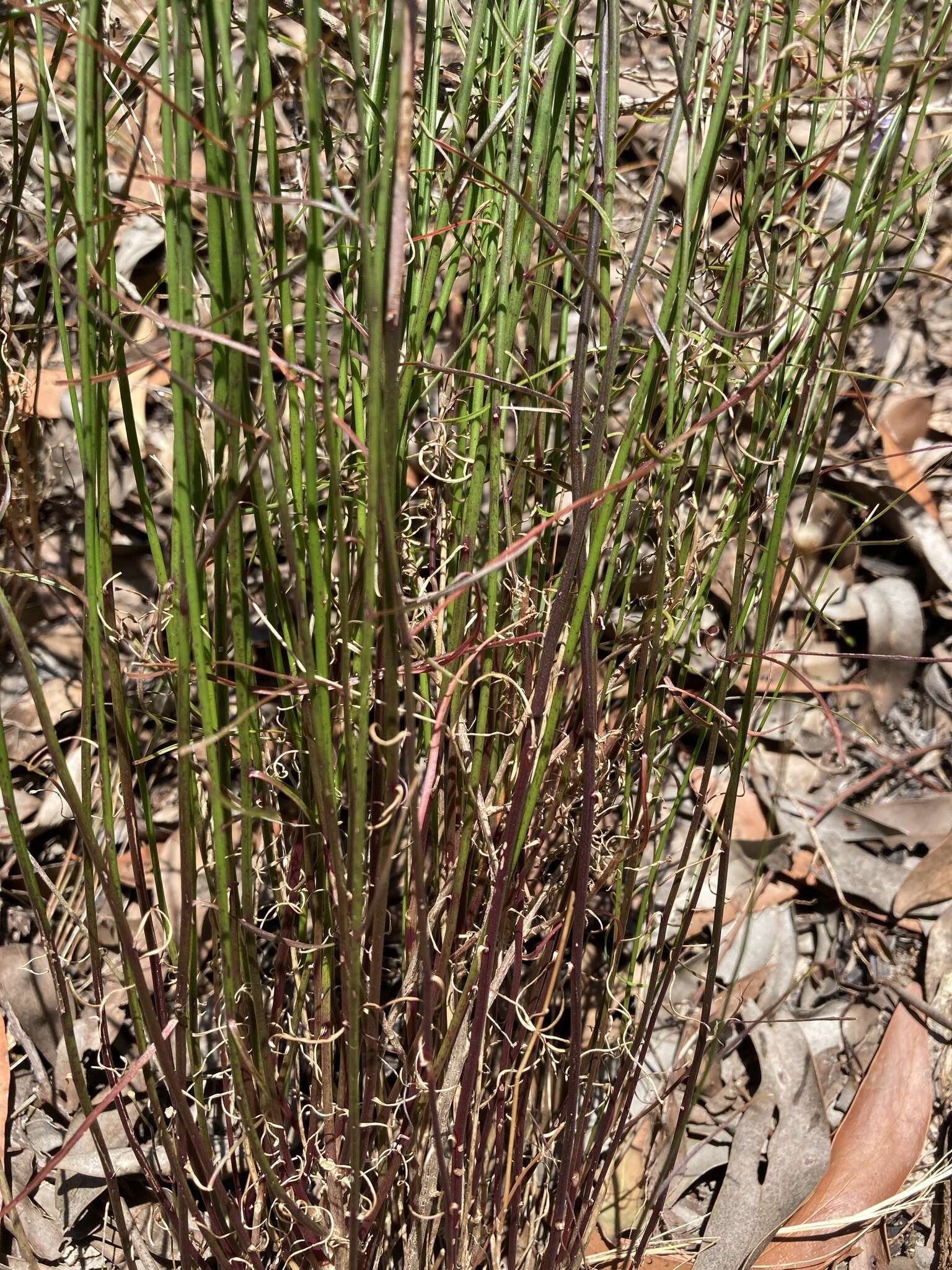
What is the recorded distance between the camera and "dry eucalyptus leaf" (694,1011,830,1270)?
3.10ft

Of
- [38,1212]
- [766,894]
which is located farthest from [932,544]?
[38,1212]

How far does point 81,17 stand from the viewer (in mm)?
495

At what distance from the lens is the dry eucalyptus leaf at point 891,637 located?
49.6 inches

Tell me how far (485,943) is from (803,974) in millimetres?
623

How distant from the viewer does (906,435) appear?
1.28 m

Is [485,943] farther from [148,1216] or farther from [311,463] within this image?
[148,1216]

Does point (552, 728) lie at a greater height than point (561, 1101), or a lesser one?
greater

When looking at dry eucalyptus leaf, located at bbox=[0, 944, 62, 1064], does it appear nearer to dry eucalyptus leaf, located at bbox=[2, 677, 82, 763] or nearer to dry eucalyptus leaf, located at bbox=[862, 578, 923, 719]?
dry eucalyptus leaf, located at bbox=[2, 677, 82, 763]

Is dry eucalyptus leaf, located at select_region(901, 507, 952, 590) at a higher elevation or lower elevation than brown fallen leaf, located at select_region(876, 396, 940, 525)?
lower

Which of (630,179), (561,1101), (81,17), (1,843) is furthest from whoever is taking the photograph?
(630,179)

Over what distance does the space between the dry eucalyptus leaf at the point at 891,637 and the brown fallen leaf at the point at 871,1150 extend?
0.39 m

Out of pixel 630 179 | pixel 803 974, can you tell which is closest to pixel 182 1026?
pixel 803 974

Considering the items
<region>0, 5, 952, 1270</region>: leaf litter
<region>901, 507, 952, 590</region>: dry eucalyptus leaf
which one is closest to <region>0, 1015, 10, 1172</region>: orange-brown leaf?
<region>0, 5, 952, 1270</region>: leaf litter

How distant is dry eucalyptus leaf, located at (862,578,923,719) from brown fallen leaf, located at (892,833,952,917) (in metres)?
0.19
